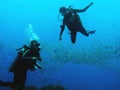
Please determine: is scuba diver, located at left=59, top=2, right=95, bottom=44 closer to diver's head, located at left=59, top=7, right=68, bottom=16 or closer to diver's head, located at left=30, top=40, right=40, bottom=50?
diver's head, located at left=59, top=7, right=68, bottom=16

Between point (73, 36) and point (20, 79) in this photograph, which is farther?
point (73, 36)

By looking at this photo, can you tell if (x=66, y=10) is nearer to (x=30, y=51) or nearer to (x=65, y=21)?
(x=65, y=21)

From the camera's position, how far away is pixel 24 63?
23.7 ft

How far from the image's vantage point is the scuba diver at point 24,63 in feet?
22.9

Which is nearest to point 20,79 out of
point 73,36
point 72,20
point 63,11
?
point 73,36

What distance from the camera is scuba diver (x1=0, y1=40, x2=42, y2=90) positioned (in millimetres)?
6991

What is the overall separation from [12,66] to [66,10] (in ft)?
9.29

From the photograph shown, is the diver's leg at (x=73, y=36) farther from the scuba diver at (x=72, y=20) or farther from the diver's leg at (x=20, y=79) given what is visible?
the diver's leg at (x=20, y=79)

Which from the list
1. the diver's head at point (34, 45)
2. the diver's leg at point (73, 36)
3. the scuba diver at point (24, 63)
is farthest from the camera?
the diver's leg at point (73, 36)

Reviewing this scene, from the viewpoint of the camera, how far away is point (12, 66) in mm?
7352

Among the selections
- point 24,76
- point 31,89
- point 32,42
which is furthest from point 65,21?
point 31,89

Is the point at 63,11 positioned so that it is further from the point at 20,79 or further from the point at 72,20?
the point at 20,79

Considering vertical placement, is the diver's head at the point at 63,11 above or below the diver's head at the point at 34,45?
above

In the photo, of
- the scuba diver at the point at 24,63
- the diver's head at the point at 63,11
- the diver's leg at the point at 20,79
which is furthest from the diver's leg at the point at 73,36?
the diver's leg at the point at 20,79
